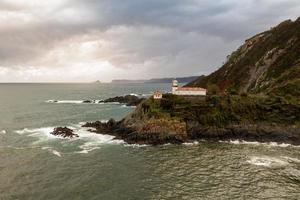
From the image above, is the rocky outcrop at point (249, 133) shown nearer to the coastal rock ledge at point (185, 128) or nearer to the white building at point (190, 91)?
the coastal rock ledge at point (185, 128)

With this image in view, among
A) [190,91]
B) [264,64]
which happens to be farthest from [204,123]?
[264,64]

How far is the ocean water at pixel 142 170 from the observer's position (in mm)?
52406

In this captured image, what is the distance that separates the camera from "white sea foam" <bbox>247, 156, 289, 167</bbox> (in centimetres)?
6631

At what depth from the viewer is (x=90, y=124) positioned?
110125 mm

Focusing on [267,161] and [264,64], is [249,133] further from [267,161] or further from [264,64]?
[264,64]

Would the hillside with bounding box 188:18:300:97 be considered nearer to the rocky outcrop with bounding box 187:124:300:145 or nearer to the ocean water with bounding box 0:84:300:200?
the rocky outcrop with bounding box 187:124:300:145

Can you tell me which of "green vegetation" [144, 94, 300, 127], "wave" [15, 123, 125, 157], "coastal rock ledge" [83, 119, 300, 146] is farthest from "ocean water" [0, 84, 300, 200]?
"green vegetation" [144, 94, 300, 127]

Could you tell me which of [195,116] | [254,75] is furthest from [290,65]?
[195,116]

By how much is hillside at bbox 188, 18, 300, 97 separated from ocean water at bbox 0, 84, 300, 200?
50.1 meters

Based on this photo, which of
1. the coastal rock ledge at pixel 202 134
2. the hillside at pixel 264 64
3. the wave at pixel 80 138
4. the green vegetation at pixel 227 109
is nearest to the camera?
the wave at pixel 80 138

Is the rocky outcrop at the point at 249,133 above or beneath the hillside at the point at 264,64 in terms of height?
beneath

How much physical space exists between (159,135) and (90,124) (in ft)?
108

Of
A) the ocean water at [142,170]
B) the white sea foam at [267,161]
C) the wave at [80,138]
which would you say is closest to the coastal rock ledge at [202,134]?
the ocean water at [142,170]

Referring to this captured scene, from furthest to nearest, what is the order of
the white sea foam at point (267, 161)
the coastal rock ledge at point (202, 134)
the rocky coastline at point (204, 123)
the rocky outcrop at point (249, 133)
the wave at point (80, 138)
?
the rocky coastline at point (204, 123), the rocky outcrop at point (249, 133), the coastal rock ledge at point (202, 134), the wave at point (80, 138), the white sea foam at point (267, 161)
